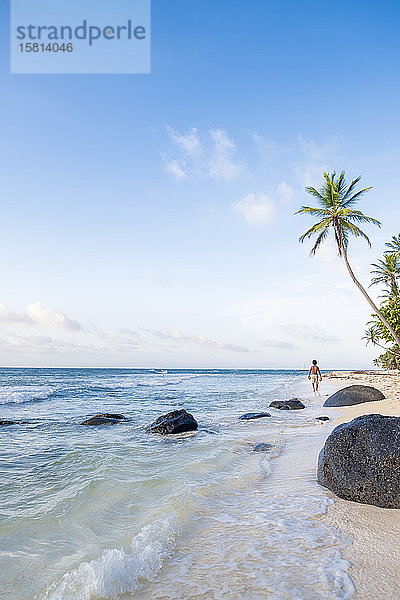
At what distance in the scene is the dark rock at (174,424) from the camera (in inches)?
446

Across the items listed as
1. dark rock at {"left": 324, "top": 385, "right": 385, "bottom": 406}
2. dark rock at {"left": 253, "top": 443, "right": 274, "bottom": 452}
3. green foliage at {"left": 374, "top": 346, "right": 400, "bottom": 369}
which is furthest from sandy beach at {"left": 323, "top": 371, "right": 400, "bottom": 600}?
green foliage at {"left": 374, "top": 346, "right": 400, "bottom": 369}

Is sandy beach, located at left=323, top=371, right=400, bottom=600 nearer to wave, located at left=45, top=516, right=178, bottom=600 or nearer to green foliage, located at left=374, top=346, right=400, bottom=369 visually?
wave, located at left=45, top=516, right=178, bottom=600

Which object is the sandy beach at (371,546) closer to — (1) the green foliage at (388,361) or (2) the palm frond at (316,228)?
(2) the palm frond at (316,228)

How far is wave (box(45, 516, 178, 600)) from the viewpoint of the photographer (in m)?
3.29

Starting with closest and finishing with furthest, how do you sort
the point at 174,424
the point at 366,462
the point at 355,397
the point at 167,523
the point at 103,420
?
the point at 167,523 < the point at 366,462 < the point at 174,424 < the point at 103,420 < the point at 355,397

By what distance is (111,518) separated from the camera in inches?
200

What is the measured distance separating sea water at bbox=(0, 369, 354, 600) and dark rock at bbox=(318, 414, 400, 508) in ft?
1.08

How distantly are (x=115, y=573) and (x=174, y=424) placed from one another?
806 centimetres

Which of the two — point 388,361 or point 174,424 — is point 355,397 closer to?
point 174,424

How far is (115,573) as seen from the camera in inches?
137

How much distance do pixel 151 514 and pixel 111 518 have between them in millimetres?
541

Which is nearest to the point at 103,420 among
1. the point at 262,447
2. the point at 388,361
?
the point at 262,447

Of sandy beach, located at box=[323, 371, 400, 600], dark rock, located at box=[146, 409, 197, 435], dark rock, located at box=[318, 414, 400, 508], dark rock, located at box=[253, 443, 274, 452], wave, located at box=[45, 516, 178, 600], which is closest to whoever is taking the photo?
sandy beach, located at box=[323, 371, 400, 600]

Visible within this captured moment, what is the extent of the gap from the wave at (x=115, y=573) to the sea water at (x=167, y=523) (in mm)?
11
